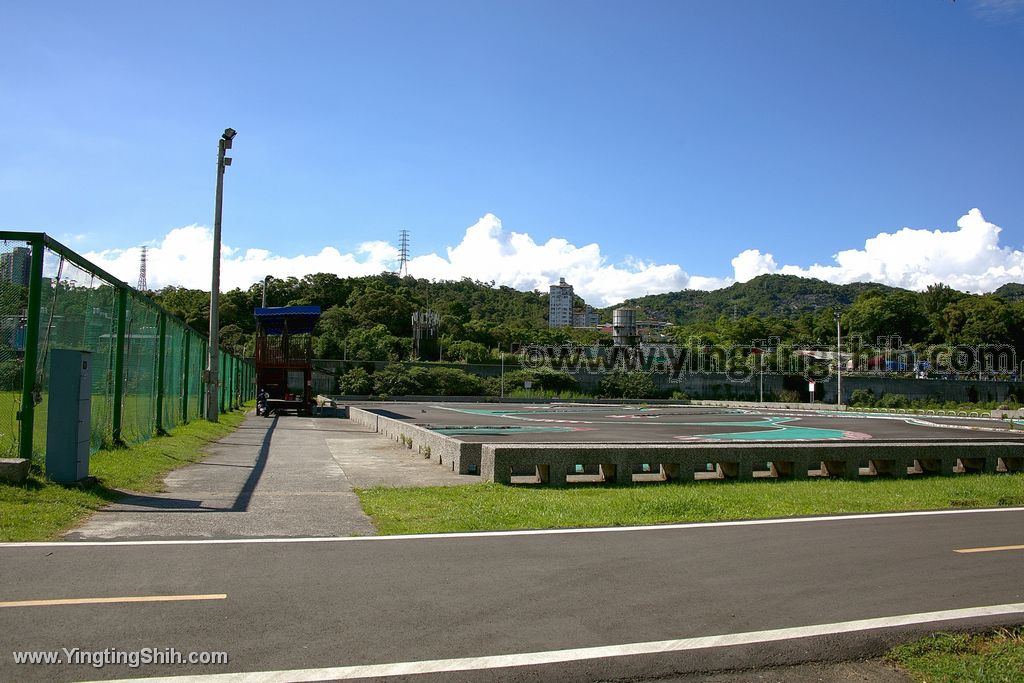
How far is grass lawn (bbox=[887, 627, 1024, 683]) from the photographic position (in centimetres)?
516

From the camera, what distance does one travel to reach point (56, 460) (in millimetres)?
10234

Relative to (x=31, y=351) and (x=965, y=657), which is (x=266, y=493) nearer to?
(x=31, y=351)

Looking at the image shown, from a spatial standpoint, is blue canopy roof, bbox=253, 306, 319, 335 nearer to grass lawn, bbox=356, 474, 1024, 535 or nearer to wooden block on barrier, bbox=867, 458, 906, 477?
grass lawn, bbox=356, 474, 1024, 535

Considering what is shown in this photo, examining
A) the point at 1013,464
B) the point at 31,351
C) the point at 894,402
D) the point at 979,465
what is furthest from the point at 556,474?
the point at 894,402

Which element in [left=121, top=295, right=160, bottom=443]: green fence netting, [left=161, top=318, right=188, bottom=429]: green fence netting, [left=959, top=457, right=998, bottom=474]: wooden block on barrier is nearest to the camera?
[left=121, top=295, right=160, bottom=443]: green fence netting

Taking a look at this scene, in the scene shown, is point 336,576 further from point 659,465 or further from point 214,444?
point 214,444

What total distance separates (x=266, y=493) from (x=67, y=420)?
281cm

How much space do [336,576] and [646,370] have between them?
78826mm

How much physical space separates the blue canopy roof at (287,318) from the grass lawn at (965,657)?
34.8m

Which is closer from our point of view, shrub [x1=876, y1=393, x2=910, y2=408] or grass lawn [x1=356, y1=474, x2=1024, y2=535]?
grass lawn [x1=356, y1=474, x2=1024, y2=535]

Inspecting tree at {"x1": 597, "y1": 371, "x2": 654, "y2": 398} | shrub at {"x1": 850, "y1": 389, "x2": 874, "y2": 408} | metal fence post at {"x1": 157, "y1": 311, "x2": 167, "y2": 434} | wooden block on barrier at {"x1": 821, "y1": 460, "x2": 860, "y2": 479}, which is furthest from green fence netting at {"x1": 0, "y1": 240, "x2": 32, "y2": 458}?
shrub at {"x1": 850, "y1": 389, "x2": 874, "y2": 408}

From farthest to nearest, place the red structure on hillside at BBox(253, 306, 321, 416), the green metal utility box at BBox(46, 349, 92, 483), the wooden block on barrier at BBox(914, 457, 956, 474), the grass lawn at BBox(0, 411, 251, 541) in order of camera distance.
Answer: the red structure on hillside at BBox(253, 306, 321, 416)
the wooden block on barrier at BBox(914, 457, 956, 474)
the green metal utility box at BBox(46, 349, 92, 483)
the grass lawn at BBox(0, 411, 251, 541)

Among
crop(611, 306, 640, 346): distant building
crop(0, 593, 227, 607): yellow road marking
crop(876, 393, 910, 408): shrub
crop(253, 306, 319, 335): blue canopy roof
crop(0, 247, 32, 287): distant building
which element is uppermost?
crop(611, 306, 640, 346): distant building

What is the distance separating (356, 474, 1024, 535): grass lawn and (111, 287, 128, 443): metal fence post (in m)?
5.74
